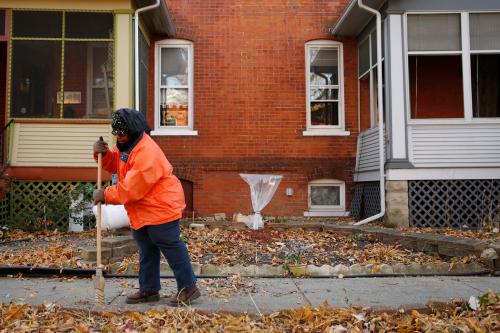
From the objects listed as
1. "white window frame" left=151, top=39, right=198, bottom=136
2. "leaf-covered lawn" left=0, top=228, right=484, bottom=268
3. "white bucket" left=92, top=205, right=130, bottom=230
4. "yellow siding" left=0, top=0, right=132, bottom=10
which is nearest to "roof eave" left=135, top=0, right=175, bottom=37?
"white window frame" left=151, top=39, right=198, bottom=136

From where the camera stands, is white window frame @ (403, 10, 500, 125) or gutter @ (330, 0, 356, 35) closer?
white window frame @ (403, 10, 500, 125)

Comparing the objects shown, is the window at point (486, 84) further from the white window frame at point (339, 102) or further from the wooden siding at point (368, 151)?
the white window frame at point (339, 102)

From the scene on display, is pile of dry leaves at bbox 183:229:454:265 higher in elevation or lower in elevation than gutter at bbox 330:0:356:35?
lower

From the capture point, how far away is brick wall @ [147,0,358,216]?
11312 millimetres

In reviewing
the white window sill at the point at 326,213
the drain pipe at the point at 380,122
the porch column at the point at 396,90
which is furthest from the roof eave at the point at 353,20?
the white window sill at the point at 326,213

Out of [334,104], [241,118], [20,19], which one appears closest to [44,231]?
[20,19]

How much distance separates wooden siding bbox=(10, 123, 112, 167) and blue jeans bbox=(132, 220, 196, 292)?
5578mm

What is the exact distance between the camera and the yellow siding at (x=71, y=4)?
9.61 m

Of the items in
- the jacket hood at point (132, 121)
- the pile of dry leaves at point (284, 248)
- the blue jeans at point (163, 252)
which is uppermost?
the jacket hood at point (132, 121)

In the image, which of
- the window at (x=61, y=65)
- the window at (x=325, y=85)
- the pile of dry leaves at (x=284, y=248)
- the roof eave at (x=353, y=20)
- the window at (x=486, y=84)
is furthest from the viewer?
the window at (x=325, y=85)

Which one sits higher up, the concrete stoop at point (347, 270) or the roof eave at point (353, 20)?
the roof eave at point (353, 20)

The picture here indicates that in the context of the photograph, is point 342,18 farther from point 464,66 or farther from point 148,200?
point 148,200

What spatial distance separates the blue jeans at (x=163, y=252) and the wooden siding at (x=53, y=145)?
558 cm

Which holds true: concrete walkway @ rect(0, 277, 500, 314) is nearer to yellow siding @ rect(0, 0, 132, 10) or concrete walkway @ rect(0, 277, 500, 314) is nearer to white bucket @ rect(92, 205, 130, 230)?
white bucket @ rect(92, 205, 130, 230)
